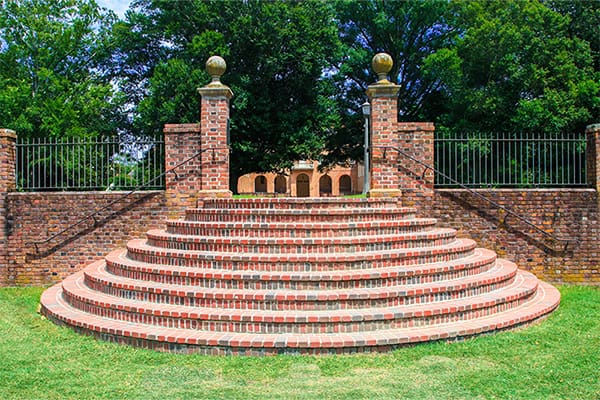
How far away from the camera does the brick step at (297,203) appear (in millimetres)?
6820

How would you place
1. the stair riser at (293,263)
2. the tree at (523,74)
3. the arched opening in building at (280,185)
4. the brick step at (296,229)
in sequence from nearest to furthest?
the stair riser at (293,263), the brick step at (296,229), the tree at (523,74), the arched opening in building at (280,185)

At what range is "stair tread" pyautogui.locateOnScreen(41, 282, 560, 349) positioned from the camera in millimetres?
4441

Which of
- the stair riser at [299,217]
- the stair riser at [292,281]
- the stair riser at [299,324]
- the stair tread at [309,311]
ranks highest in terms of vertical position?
the stair riser at [299,217]

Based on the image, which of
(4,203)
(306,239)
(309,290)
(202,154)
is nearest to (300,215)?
(306,239)

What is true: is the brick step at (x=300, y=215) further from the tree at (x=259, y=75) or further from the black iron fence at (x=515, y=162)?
the tree at (x=259, y=75)

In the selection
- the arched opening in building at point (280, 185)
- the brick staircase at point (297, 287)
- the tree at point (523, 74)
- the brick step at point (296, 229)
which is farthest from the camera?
the arched opening in building at point (280, 185)

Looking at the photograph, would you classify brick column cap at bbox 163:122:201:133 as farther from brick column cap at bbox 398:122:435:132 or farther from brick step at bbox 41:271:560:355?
brick step at bbox 41:271:560:355

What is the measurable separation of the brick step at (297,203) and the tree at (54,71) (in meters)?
11.7

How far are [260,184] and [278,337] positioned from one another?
43065 mm

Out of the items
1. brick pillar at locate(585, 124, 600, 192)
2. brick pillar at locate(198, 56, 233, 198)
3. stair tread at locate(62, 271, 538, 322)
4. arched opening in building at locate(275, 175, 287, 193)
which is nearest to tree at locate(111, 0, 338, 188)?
brick pillar at locate(198, 56, 233, 198)

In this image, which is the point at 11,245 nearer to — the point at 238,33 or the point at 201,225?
the point at 201,225

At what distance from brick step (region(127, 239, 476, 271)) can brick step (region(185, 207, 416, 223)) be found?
945mm

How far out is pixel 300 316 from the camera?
4723mm

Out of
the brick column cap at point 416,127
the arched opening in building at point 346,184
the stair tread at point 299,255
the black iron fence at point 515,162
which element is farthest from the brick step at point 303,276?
the arched opening in building at point 346,184
